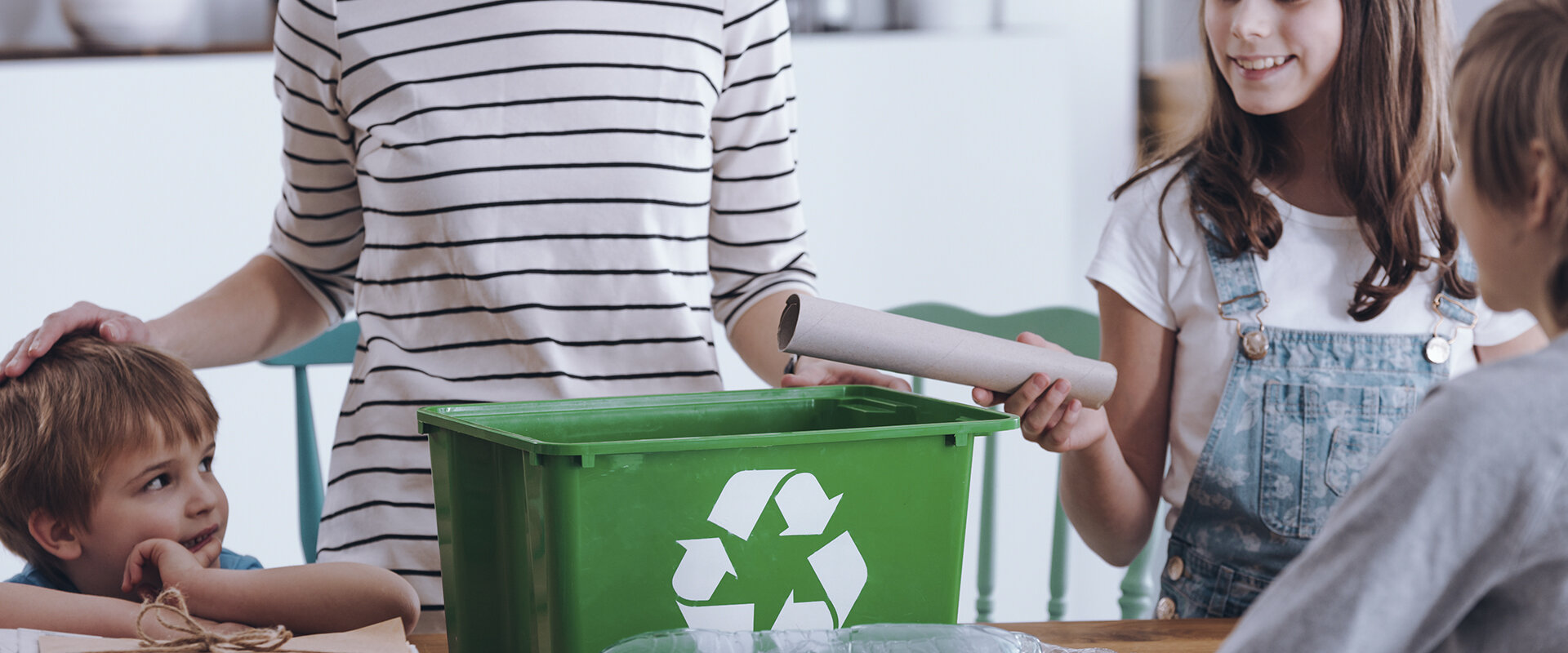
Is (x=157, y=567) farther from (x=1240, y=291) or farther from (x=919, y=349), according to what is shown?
(x=1240, y=291)

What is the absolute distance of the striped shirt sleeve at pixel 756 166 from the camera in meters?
1.06

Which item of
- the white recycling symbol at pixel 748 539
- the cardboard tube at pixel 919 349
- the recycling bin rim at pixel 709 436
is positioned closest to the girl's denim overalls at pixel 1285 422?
the cardboard tube at pixel 919 349

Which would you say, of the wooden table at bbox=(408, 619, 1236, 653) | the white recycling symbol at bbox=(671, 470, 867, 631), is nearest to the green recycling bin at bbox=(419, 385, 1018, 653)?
the white recycling symbol at bbox=(671, 470, 867, 631)

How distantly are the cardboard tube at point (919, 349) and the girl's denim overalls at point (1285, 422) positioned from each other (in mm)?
330

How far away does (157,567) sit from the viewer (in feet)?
2.66

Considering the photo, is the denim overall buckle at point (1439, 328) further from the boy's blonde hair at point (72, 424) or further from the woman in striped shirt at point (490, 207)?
the boy's blonde hair at point (72, 424)

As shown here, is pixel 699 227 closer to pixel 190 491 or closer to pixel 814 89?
pixel 190 491

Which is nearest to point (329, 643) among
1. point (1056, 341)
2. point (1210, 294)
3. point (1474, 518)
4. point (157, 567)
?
point (157, 567)

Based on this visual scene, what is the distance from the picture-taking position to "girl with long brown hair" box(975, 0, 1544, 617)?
1.03 metres

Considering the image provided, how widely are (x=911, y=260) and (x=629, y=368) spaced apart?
1.35 m

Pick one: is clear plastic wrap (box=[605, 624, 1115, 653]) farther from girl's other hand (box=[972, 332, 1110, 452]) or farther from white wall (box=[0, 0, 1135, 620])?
white wall (box=[0, 0, 1135, 620])

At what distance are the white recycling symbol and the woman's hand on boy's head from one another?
21.6 inches

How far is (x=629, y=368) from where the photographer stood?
3.32ft

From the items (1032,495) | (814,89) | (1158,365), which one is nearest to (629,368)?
(1158,365)
